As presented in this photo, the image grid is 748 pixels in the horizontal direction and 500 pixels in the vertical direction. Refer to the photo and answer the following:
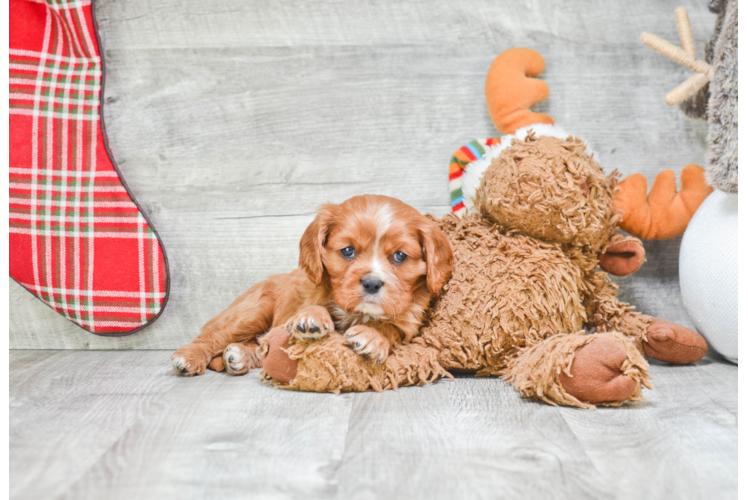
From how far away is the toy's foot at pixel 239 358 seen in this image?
1.80 m

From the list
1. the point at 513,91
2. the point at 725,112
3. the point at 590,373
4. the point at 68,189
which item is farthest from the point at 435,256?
the point at 68,189

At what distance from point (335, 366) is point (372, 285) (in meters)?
0.23

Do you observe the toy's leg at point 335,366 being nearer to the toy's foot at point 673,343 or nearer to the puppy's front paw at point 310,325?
the puppy's front paw at point 310,325

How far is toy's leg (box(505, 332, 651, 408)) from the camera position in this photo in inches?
54.9

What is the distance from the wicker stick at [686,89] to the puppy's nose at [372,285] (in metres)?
1.09

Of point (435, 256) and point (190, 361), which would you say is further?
point (190, 361)

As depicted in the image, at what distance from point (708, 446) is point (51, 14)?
239 cm

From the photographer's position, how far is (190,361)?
5.88 feet

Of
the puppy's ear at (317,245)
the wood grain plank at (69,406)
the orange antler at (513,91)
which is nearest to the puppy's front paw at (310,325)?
the puppy's ear at (317,245)

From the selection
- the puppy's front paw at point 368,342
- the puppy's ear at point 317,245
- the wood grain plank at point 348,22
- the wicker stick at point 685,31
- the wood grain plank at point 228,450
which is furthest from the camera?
the wood grain plank at point 348,22

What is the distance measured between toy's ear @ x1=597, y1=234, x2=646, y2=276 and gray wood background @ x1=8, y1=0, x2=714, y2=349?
0.42 meters

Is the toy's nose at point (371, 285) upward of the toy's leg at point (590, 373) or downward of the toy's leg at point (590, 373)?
upward

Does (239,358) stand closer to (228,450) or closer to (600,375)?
(228,450)

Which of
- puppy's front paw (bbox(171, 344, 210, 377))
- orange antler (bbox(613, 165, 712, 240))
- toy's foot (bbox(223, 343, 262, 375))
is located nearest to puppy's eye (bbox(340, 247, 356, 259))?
toy's foot (bbox(223, 343, 262, 375))
